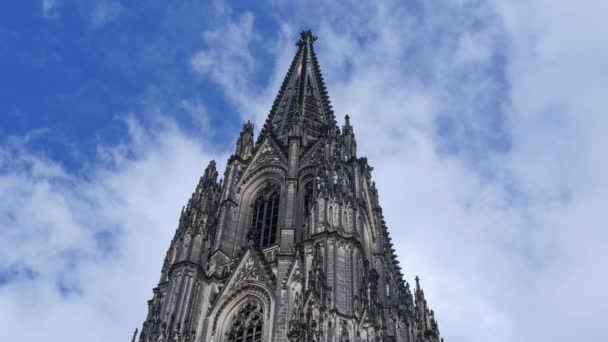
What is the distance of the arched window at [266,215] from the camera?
116 ft

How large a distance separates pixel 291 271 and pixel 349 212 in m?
4.00

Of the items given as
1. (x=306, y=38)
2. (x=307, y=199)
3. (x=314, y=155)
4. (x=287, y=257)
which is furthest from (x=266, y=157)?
(x=306, y=38)

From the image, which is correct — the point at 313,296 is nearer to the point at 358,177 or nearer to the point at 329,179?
the point at 329,179

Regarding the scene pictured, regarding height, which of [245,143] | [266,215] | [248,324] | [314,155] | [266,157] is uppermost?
[245,143]

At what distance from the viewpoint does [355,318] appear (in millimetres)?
25688

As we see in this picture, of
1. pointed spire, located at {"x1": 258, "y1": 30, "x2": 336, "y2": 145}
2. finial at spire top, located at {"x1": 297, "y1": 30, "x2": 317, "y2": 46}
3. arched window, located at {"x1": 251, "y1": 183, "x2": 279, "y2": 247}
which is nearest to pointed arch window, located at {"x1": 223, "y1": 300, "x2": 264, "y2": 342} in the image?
arched window, located at {"x1": 251, "y1": 183, "x2": 279, "y2": 247}

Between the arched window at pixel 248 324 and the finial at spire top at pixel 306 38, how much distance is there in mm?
38931

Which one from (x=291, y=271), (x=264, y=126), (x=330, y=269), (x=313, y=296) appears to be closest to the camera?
(x=313, y=296)

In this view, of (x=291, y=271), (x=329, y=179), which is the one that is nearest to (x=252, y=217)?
(x=329, y=179)

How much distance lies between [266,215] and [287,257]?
6.38 meters

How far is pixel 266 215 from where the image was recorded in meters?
37.0

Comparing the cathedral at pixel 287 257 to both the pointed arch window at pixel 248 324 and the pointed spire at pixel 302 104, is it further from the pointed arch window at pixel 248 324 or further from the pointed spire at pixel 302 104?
the pointed spire at pixel 302 104

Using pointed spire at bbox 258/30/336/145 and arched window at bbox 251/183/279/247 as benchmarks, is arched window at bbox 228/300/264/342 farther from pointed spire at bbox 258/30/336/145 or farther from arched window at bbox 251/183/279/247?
pointed spire at bbox 258/30/336/145

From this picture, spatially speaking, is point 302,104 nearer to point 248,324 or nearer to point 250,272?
point 250,272
